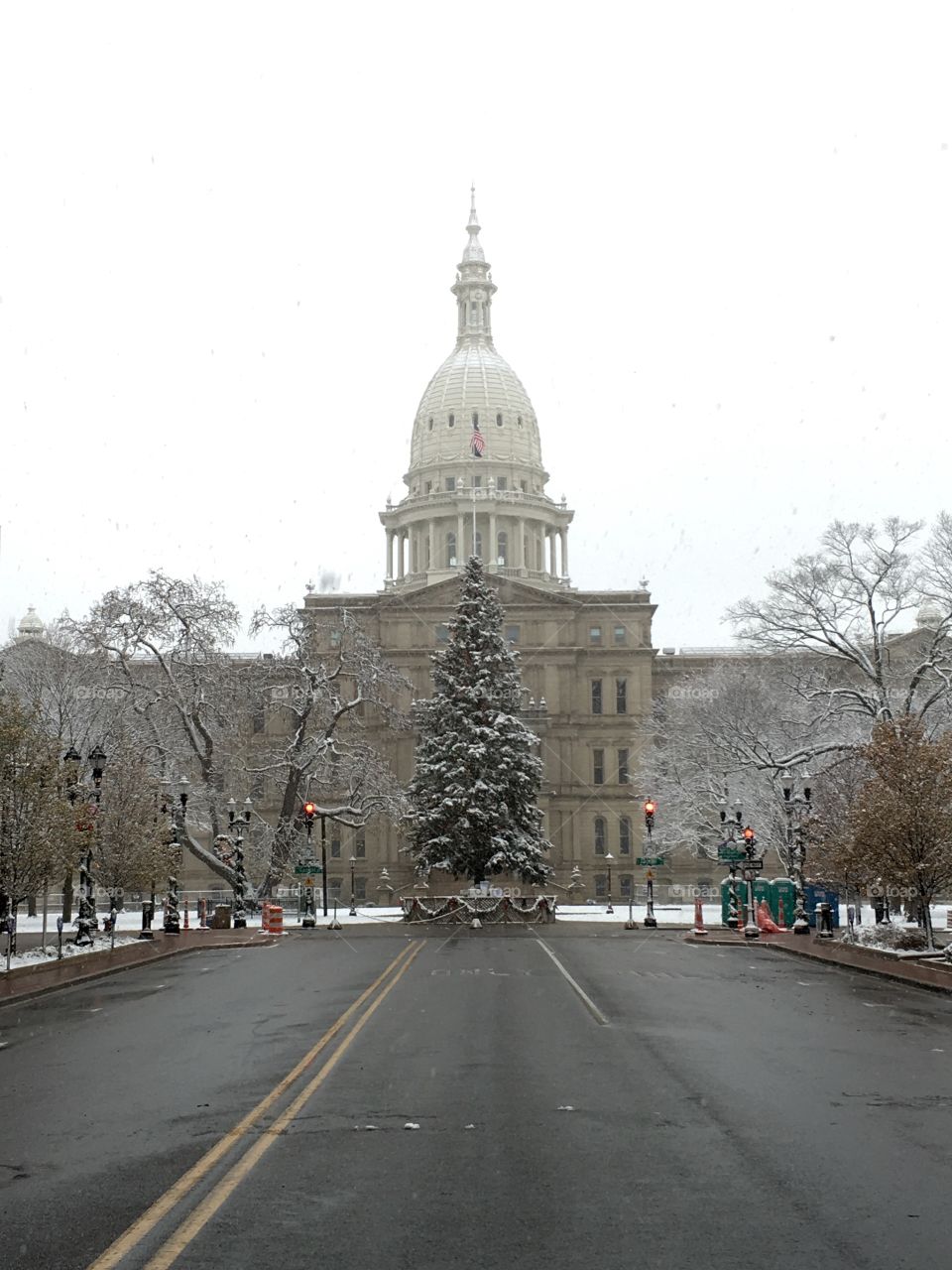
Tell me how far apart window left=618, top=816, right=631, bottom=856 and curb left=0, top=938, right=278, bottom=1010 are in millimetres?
55778

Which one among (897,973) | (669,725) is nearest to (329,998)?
(897,973)

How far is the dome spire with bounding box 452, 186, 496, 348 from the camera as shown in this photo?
5103 inches

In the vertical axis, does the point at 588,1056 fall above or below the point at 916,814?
below

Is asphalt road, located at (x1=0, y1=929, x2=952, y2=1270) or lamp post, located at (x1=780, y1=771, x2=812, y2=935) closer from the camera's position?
asphalt road, located at (x1=0, y1=929, x2=952, y2=1270)

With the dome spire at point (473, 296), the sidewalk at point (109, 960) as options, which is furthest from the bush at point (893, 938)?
the dome spire at point (473, 296)

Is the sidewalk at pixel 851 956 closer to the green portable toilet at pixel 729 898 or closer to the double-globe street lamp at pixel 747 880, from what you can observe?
the double-globe street lamp at pixel 747 880

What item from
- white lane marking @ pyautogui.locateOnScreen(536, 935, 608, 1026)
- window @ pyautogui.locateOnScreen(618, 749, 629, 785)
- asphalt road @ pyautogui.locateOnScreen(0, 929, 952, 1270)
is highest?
window @ pyautogui.locateOnScreen(618, 749, 629, 785)

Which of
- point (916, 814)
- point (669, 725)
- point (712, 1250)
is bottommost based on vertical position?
point (712, 1250)

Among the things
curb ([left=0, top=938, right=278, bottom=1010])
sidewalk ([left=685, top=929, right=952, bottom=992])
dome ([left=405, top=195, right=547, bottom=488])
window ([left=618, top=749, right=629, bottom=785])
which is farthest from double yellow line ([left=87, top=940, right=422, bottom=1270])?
dome ([left=405, top=195, right=547, bottom=488])

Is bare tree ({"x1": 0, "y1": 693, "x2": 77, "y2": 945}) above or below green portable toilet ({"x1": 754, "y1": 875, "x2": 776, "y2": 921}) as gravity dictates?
above

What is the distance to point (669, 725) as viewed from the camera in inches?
3036

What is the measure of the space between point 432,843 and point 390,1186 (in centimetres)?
4713

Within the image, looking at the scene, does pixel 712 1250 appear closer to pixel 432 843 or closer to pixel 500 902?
pixel 500 902

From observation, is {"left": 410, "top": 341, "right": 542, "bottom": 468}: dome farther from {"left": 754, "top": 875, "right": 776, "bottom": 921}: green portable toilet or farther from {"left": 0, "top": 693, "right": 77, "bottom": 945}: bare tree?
{"left": 0, "top": 693, "right": 77, "bottom": 945}: bare tree
